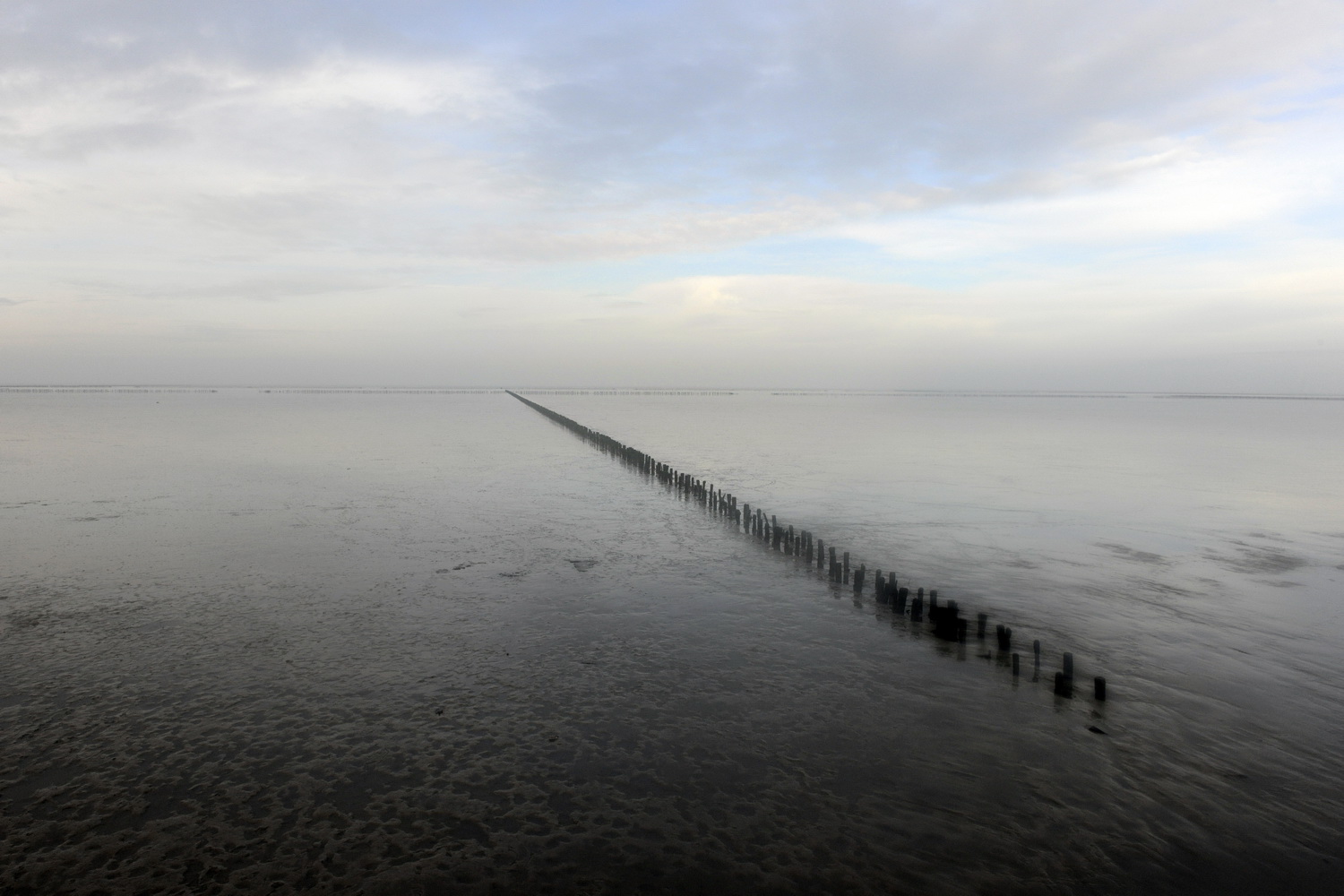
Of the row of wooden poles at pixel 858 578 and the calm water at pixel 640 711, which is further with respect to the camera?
the row of wooden poles at pixel 858 578

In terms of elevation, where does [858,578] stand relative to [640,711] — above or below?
above

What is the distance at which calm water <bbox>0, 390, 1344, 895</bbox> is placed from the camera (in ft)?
23.5

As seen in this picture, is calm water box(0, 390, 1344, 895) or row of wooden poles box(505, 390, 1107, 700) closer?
calm water box(0, 390, 1344, 895)

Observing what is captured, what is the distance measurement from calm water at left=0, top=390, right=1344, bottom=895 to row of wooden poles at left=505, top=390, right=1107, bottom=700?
414mm

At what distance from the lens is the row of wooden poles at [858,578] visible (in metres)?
11.9

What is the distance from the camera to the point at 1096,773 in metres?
8.77

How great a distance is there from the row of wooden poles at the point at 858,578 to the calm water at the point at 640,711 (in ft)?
1.36

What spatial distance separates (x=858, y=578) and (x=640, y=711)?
23.6ft

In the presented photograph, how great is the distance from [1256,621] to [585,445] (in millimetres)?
39596

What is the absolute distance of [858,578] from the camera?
15.8 metres

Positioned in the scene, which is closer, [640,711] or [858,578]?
[640,711]

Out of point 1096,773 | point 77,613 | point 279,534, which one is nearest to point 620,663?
point 1096,773

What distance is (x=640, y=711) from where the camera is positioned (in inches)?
397

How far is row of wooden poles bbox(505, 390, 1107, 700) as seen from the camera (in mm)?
11883
